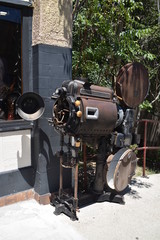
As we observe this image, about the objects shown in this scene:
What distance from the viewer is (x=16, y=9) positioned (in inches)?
146

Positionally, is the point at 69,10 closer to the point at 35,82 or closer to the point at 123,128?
the point at 35,82

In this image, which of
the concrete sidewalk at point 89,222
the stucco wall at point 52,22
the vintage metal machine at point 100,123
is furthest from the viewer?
the stucco wall at point 52,22

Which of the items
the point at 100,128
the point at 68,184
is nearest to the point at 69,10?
the point at 100,128

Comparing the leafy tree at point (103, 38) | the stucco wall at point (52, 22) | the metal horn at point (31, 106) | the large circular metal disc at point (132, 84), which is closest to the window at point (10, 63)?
the stucco wall at point (52, 22)

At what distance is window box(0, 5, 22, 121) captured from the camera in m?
3.72

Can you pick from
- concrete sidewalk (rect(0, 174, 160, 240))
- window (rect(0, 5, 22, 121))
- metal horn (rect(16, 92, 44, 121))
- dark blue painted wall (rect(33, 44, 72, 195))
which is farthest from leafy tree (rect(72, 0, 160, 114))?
concrete sidewalk (rect(0, 174, 160, 240))

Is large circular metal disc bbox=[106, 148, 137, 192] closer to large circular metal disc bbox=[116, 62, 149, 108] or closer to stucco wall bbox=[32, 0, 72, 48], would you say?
large circular metal disc bbox=[116, 62, 149, 108]

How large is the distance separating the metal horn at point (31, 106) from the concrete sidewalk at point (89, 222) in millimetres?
1423

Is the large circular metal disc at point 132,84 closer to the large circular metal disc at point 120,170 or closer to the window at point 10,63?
Answer: the large circular metal disc at point 120,170

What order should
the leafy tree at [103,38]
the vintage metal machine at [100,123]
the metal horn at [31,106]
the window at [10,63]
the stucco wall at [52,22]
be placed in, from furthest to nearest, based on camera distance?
1. the leafy tree at [103,38]
2. the window at [10,63]
3. the stucco wall at [52,22]
4. the metal horn at [31,106]
5. the vintage metal machine at [100,123]

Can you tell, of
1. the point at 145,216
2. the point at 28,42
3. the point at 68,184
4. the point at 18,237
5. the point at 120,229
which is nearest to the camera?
the point at 18,237

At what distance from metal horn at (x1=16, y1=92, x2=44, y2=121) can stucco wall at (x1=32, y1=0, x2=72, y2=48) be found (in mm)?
890

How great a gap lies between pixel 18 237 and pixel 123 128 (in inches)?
83.9

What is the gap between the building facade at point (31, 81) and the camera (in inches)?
143
